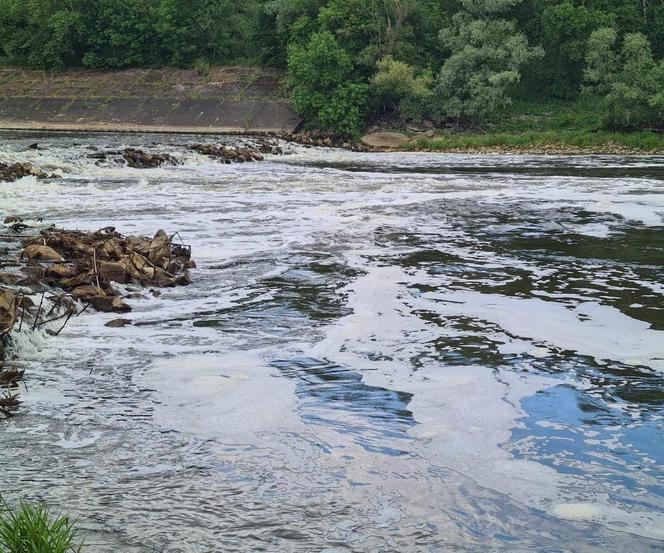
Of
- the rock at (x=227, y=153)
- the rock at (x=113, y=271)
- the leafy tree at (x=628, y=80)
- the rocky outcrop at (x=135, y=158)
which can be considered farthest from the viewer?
the leafy tree at (x=628, y=80)

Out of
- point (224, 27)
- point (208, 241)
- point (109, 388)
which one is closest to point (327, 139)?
point (224, 27)

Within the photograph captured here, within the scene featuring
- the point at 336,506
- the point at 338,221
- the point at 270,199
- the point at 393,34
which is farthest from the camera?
the point at 393,34

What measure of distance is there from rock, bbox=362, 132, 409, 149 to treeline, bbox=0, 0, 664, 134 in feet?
4.13

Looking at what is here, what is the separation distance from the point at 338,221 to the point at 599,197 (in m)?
6.49

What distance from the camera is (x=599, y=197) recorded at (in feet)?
53.9

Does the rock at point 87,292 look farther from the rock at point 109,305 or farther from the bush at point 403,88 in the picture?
the bush at point 403,88

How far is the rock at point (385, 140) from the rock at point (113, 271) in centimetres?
2689

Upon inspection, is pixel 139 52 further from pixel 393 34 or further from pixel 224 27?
pixel 393 34

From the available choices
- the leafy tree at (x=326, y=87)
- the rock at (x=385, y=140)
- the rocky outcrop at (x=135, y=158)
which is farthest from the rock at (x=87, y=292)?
the leafy tree at (x=326, y=87)

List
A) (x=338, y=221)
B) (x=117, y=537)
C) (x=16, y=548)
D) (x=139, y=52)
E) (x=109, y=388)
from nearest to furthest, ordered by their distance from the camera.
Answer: (x=16, y=548) → (x=117, y=537) → (x=109, y=388) → (x=338, y=221) → (x=139, y=52)

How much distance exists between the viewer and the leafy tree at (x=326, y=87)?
35250 mm

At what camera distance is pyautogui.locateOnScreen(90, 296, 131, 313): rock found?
705 centimetres

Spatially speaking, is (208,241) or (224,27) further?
(224,27)

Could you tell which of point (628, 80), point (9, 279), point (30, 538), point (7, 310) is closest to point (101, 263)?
point (9, 279)
